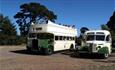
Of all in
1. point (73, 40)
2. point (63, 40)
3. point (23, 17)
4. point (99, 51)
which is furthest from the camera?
point (23, 17)

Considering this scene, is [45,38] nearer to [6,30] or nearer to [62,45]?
[62,45]

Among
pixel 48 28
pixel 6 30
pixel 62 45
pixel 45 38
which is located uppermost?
pixel 6 30

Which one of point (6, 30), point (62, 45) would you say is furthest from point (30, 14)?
point (62, 45)

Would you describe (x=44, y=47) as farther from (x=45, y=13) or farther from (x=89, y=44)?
(x=45, y=13)

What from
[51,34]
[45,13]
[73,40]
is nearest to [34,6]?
[45,13]

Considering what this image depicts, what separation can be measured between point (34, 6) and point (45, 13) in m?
3.28

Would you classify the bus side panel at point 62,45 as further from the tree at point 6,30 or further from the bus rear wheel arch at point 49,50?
the tree at point 6,30

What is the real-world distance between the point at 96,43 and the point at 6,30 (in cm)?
4206

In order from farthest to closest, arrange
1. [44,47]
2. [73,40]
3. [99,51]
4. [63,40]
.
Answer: [73,40] → [63,40] → [44,47] → [99,51]

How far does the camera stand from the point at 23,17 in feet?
260

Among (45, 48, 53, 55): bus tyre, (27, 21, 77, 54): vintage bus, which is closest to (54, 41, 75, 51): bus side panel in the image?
(27, 21, 77, 54): vintage bus

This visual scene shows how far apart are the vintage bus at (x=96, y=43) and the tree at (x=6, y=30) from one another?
3394cm

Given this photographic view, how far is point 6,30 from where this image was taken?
65812 mm

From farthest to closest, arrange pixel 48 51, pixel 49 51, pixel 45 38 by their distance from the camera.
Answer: pixel 45 38 → pixel 49 51 → pixel 48 51
